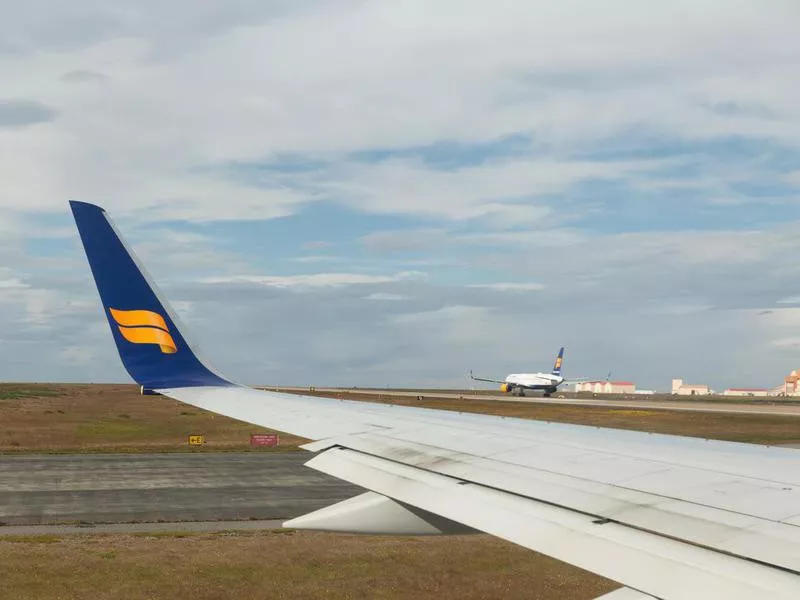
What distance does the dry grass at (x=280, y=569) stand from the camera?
688 inches

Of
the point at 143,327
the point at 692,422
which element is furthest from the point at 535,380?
the point at 143,327

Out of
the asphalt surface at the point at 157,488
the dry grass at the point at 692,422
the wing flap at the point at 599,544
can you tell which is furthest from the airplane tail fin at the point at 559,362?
the wing flap at the point at 599,544

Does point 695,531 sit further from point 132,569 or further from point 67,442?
point 67,442

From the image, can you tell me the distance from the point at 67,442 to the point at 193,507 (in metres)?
26.8

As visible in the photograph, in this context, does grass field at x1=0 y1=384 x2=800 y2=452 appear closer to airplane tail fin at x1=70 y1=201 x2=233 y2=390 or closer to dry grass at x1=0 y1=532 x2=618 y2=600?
dry grass at x1=0 y1=532 x2=618 y2=600

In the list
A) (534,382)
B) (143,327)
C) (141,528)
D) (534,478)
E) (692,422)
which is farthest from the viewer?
(534,382)

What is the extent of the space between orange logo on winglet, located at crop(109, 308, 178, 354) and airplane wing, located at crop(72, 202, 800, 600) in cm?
2

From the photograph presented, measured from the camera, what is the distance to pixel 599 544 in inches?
173

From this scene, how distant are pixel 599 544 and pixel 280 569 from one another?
53.5ft

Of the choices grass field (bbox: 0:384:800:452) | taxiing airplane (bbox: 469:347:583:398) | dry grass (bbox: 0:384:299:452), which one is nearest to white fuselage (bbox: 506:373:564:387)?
taxiing airplane (bbox: 469:347:583:398)

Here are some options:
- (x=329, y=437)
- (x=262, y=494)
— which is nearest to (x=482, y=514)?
(x=329, y=437)

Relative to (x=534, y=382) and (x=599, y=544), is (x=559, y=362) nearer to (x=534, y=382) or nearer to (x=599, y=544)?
(x=534, y=382)

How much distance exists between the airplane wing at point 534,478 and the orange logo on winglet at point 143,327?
2 centimetres

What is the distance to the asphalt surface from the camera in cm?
2748
